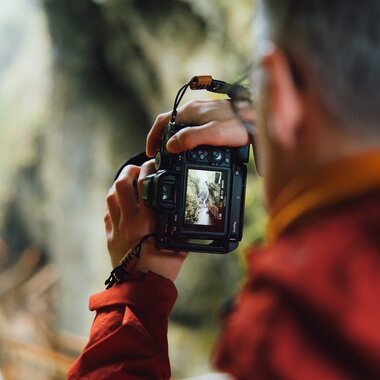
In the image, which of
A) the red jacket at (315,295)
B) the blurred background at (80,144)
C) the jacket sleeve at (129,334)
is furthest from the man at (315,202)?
the blurred background at (80,144)

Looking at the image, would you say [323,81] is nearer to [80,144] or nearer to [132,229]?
[132,229]

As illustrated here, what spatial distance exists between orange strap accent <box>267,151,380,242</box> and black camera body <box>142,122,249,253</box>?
239 mm

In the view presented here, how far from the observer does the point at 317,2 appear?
12.5 inches

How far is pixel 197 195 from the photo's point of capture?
584 mm

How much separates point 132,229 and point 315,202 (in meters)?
0.28

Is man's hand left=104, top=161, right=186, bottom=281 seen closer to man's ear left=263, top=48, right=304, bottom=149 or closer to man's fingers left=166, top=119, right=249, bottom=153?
man's fingers left=166, top=119, right=249, bottom=153

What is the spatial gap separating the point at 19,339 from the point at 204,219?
3.48 meters

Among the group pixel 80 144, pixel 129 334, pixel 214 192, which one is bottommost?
pixel 129 334

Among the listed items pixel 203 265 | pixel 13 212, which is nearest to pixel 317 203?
pixel 203 265

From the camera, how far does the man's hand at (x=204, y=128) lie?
1.74ft

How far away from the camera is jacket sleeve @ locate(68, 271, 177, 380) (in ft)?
1.51

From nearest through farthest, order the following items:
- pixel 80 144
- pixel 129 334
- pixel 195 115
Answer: pixel 129 334 < pixel 195 115 < pixel 80 144

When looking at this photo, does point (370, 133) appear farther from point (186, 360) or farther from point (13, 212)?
point (13, 212)

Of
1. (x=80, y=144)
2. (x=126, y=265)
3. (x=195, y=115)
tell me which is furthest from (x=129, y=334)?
(x=80, y=144)
